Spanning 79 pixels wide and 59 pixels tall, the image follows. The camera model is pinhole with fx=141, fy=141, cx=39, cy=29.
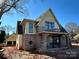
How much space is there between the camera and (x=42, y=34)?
22.3 metres

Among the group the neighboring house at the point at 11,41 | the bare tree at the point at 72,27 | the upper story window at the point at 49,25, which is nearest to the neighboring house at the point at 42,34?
the upper story window at the point at 49,25

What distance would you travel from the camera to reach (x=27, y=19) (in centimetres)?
2286

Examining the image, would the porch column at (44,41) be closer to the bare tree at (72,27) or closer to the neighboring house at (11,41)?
the neighboring house at (11,41)

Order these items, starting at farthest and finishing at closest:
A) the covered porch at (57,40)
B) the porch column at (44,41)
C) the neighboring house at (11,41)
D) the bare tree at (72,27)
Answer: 1. the bare tree at (72,27)
2. the neighboring house at (11,41)
3. the covered porch at (57,40)
4. the porch column at (44,41)

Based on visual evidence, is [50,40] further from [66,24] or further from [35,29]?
[66,24]

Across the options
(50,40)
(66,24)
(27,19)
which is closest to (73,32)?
(66,24)

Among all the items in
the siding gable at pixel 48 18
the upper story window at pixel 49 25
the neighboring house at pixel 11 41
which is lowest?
the neighboring house at pixel 11 41

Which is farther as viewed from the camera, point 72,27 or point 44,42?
point 72,27

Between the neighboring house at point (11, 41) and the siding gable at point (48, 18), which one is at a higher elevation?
the siding gable at point (48, 18)

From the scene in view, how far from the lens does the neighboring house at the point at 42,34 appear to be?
72.0ft

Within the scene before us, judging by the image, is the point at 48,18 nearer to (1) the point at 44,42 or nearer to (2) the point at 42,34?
(2) the point at 42,34

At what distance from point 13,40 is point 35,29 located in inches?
479

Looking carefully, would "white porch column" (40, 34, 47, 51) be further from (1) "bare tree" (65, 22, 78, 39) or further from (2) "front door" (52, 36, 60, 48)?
(1) "bare tree" (65, 22, 78, 39)

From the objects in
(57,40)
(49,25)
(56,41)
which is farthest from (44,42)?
(57,40)
